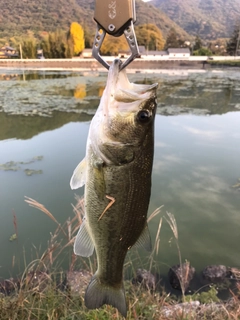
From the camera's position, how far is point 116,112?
1.40 m

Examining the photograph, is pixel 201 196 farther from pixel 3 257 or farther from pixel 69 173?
pixel 3 257

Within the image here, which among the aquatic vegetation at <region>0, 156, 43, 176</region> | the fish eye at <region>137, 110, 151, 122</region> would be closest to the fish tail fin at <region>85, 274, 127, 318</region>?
the fish eye at <region>137, 110, 151, 122</region>

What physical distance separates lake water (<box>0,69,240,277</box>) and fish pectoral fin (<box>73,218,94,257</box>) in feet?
6.15

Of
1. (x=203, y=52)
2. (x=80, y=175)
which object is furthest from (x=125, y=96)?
(x=203, y=52)

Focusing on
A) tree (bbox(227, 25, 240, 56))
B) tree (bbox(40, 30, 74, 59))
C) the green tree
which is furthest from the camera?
tree (bbox(227, 25, 240, 56))

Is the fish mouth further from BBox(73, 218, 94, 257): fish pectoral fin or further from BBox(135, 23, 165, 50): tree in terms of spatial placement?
BBox(135, 23, 165, 50): tree

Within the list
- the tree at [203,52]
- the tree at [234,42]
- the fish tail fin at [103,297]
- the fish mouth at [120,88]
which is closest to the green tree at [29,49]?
the tree at [203,52]

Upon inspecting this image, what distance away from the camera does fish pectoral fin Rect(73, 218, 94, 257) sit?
1.58 m

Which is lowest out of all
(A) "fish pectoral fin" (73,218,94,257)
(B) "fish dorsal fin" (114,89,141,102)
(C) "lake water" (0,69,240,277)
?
(C) "lake water" (0,69,240,277)

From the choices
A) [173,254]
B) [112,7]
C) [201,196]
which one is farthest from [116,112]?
[201,196]

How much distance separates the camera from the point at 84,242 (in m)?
1.59

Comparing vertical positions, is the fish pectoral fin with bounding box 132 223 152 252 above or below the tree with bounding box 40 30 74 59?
below

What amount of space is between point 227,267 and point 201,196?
1.72m

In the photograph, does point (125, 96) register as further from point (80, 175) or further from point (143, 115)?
point (80, 175)
